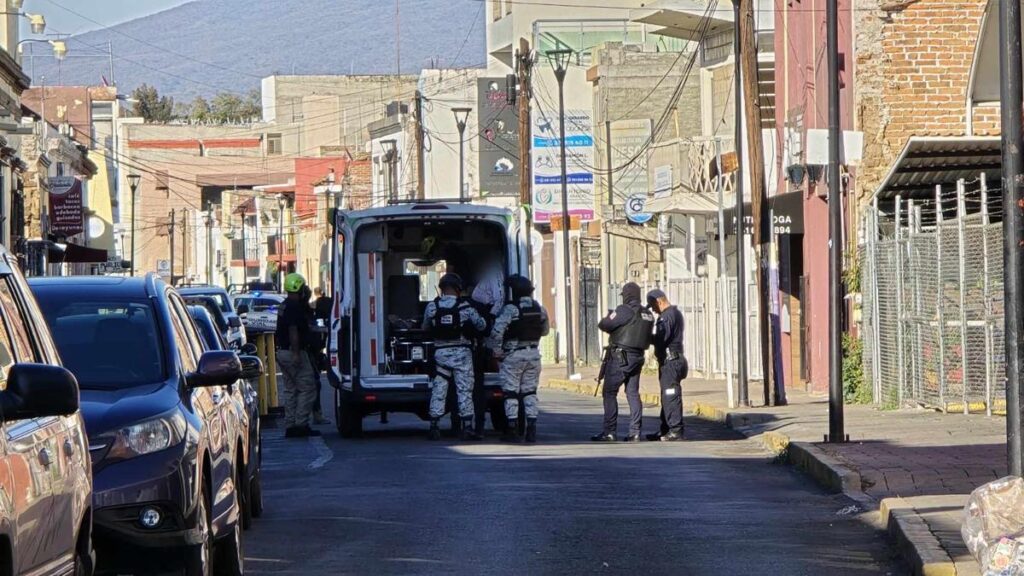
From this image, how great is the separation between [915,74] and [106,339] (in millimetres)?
18535

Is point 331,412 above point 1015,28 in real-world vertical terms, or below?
below

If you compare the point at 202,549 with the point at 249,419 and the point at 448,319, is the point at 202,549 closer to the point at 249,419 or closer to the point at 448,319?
the point at 249,419

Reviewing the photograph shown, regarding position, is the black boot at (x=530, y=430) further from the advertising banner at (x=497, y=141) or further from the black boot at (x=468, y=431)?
the advertising banner at (x=497, y=141)

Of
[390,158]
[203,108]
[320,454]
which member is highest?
[203,108]

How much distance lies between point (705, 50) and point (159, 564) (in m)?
36.5

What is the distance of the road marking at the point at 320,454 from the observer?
17.2 m

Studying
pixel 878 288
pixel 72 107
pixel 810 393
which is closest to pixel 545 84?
pixel 810 393

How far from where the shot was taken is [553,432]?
72.7 feet

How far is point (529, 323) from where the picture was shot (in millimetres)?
19766

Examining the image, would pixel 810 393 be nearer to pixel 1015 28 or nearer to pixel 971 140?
pixel 971 140

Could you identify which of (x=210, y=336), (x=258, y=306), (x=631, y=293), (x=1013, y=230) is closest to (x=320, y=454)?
(x=631, y=293)

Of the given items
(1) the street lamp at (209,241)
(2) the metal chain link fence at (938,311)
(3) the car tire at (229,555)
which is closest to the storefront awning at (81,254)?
(2) the metal chain link fence at (938,311)

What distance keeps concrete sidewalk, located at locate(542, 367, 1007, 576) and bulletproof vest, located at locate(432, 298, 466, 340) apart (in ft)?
11.8

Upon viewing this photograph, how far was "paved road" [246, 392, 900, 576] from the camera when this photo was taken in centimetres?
1063
